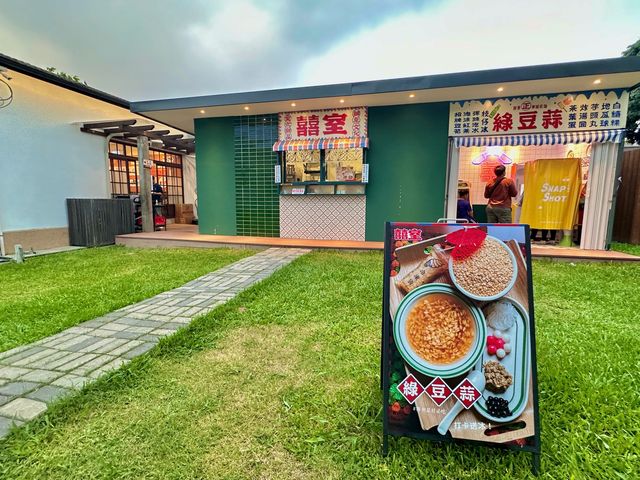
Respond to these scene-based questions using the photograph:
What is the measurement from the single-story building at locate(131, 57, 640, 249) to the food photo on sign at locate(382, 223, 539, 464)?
5.70 metres

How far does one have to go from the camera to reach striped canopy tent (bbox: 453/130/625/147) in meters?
6.04

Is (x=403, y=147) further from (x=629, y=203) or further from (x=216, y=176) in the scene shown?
(x=629, y=203)

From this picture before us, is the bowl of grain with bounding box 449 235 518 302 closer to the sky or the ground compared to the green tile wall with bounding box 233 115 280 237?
closer to the ground

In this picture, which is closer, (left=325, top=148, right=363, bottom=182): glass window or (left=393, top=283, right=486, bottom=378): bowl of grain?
(left=393, top=283, right=486, bottom=378): bowl of grain

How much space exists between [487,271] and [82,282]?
5.36 metres

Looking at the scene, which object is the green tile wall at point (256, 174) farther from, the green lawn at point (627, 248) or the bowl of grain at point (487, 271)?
the green lawn at point (627, 248)

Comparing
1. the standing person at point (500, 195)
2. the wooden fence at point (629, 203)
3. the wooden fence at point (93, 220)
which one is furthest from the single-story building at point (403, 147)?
the wooden fence at point (93, 220)

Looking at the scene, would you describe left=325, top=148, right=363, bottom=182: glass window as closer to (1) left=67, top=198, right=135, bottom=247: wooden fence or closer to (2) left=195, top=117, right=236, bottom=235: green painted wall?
(2) left=195, top=117, right=236, bottom=235: green painted wall

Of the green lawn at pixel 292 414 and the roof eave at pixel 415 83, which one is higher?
the roof eave at pixel 415 83

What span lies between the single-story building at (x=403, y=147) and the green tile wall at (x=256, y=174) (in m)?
0.03

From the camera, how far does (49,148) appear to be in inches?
292

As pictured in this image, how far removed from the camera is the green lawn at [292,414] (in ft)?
4.65

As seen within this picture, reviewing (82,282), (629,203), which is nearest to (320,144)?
(82,282)

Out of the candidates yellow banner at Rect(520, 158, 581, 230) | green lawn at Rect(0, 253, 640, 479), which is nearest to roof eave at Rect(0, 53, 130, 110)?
green lawn at Rect(0, 253, 640, 479)
